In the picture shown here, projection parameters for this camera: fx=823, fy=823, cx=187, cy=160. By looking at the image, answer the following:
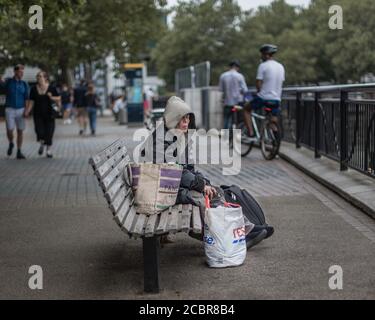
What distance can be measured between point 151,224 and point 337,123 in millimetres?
6675

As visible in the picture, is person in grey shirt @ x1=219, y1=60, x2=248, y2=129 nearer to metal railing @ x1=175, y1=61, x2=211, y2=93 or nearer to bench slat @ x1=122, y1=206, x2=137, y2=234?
metal railing @ x1=175, y1=61, x2=211, y2=93

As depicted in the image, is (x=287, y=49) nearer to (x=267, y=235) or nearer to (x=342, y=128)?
(x=342, y=128)

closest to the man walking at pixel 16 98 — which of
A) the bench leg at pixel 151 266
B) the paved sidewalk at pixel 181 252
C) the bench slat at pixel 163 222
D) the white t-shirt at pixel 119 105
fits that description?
the paved sidewalk at pixel 181 252

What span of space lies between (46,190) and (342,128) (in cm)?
409

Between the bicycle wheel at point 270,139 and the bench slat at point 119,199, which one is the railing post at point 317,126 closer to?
the bicycle wheel at point 270,139

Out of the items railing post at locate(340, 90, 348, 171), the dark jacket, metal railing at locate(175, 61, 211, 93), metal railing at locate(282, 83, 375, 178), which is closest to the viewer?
the dark jacket

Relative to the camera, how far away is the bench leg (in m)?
5.50

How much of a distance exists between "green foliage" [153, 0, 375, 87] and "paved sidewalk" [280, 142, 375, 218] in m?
47.5

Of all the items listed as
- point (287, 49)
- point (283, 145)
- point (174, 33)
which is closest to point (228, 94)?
point (283, 145)

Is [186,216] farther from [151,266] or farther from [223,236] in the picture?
[151,266]

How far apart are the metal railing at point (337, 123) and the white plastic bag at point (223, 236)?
3.74 m

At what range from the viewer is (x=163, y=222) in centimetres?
583

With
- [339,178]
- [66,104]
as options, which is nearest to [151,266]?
[339,178]

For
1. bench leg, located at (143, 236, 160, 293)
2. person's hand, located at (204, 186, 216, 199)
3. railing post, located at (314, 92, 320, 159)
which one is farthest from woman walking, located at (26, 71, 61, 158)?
bench leg, located at (143, 236, 160, 293)
